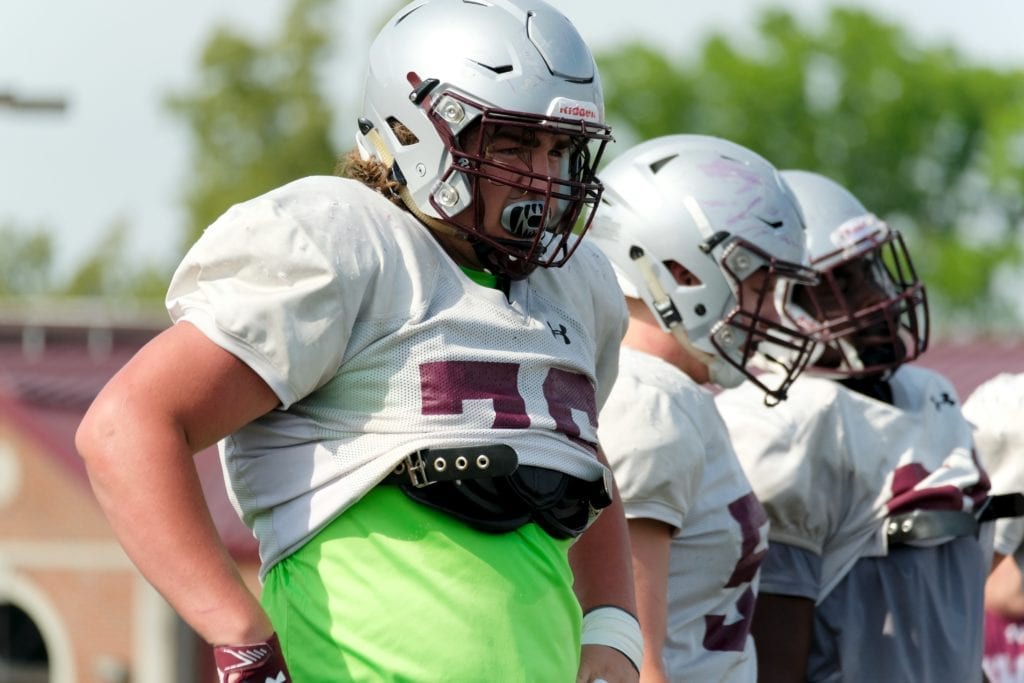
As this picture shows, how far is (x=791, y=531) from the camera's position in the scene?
14.9 ft

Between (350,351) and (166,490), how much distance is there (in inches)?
15.5

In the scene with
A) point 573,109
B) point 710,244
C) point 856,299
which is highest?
point 573,109

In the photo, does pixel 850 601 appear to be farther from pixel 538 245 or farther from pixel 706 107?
pixel 706 107

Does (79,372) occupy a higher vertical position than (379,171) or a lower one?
lower

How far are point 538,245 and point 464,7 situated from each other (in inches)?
17.6

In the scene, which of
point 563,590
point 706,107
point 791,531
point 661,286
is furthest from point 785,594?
point 706,107

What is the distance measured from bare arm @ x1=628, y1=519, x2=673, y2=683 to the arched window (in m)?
17.1

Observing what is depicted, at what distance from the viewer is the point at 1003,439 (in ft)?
17.2

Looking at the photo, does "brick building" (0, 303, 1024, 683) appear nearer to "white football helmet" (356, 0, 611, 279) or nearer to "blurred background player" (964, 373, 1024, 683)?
"blurred background player" (964, 373, 1024, 683)

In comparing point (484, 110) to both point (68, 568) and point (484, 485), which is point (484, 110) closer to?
point (484, 485)

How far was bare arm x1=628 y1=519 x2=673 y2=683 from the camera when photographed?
3625mm

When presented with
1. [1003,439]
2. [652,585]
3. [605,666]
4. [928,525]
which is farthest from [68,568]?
[605,666]

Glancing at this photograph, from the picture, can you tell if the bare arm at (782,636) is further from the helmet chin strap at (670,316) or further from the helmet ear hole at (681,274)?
the helmet ear hole at (681,274)

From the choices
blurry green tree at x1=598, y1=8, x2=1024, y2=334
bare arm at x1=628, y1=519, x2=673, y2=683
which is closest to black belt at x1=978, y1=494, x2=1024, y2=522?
bare arm at x1=628, y1=519, x2=673, y2=683
